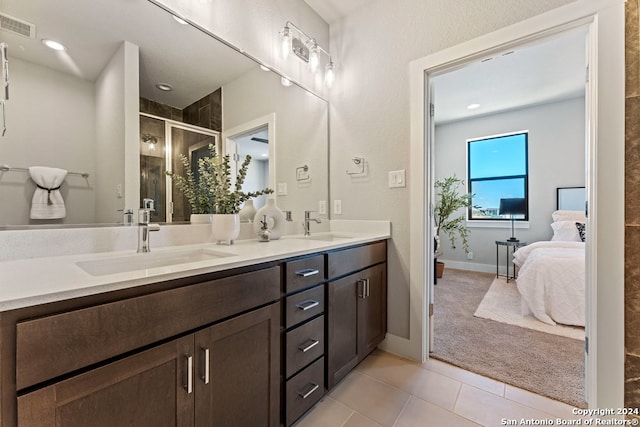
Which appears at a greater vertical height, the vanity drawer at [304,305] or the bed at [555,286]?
the vanity drawer at [304,305]

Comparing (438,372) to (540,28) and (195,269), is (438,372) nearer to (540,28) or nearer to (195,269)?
(195,269)

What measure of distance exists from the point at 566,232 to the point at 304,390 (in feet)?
12.7

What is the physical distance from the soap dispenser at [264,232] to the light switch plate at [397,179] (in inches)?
37.1

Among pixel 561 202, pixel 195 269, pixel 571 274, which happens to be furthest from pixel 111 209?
pixel 561 202

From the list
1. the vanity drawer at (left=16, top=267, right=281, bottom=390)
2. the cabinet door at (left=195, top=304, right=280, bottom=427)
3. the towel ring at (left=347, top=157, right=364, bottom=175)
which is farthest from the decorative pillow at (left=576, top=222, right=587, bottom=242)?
the vanity drawer at (left=16, top=267, right=281, bottom=390)

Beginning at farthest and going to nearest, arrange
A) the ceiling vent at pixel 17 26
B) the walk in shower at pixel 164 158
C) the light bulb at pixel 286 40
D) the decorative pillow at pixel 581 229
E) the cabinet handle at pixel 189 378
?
the decorative pillow at pixel 581 229, the light bulb at pixel 286 40, the walk in shower at pixel 164 158, the ceiling vent at pixel 17 26, the cabinet handle at pixel 189 378

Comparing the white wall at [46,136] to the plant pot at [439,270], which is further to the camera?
the plant pot at [439,270]

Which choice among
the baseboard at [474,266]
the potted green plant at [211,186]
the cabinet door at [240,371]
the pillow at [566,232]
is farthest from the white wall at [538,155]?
the cabinet door at [240,371]

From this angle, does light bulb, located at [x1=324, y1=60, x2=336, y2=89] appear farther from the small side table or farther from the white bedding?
the small side table

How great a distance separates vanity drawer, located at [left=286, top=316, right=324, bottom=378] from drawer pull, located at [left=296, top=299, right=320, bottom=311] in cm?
8

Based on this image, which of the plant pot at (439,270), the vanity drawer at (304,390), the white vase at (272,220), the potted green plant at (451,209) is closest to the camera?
the vanity drawer at (304,390)

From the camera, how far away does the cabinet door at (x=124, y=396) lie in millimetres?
600

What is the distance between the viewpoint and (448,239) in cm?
477

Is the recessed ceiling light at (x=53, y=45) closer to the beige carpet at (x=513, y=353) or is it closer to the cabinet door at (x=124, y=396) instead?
the cabinet door at (x=124, y=396)
